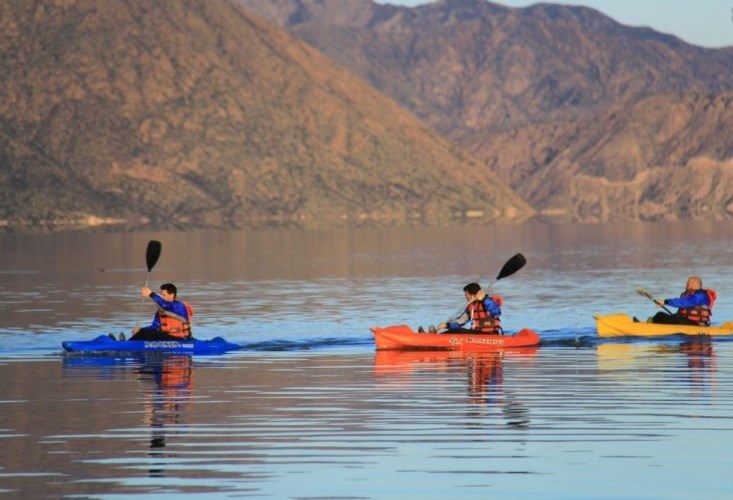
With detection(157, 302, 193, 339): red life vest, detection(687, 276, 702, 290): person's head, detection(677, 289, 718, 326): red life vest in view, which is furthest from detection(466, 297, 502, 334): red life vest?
detection(157, 302, 193, 339): red life vest

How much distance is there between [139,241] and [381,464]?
151590mm

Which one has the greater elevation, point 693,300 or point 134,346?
point 693,300

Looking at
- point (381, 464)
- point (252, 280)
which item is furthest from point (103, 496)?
point (252, 280)

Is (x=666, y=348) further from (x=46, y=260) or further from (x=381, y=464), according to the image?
(x=46, y=260)

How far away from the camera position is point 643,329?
4303cm

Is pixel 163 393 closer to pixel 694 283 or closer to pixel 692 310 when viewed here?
pixel 694 283

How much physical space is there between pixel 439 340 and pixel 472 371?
5.13 meters

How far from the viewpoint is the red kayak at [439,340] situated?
3969cm

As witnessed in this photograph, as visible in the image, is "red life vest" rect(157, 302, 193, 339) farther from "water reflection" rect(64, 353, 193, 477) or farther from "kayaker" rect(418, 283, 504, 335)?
"kayaker" rect(418, 283, 504, 335)

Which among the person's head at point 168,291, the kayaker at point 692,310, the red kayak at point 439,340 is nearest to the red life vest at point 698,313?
the kayaker at point 692,310

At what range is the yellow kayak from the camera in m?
42.5

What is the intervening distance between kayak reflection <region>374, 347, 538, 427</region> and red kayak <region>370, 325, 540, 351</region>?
204mm

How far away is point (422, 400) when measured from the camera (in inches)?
1141

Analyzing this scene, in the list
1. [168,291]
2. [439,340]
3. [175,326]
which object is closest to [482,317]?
[439,340]
